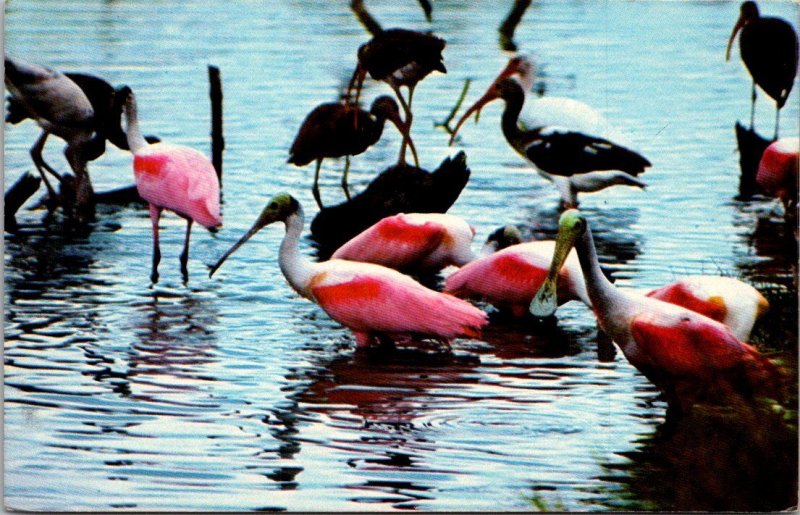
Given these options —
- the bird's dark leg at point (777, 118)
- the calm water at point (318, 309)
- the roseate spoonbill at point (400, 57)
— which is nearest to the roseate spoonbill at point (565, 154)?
the calm water at point (318, 309)

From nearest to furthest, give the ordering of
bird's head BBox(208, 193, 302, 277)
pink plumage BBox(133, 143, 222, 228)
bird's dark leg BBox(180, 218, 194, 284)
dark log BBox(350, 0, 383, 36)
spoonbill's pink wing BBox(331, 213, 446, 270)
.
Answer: dark log BBox(350, 0, 383, 36)
bird's head BBox(208, 193, 302, 277)
spoonbill's pink wing BBox(331, 213, 446, 270)
pink plumage BBox(133, 143, 222, 228)
bird's dark leg BBox(180, 218, 194, 284)

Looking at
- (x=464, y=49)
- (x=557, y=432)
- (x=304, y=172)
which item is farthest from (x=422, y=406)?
(x=304, y=172)

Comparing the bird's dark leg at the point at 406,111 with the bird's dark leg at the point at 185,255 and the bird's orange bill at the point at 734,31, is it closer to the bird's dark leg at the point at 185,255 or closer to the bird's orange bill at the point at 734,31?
the bird's dark leg at the point at 185,255

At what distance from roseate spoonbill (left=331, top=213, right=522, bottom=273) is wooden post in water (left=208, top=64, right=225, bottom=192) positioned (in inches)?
32.0

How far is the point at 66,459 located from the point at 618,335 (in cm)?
163

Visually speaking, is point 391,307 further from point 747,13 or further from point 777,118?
point 747,13

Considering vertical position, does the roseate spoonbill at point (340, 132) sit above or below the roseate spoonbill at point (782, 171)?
below

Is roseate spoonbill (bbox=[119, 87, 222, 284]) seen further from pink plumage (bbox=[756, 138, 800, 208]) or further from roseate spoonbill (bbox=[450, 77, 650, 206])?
pink plumage (bbox=[756, 138, 800, 208])

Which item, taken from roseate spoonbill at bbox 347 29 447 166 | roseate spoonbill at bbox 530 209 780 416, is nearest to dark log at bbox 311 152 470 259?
roseate spoonbill at bbox 347 29 447 166

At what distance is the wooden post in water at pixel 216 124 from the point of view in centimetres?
691

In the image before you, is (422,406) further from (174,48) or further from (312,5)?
(174,48)

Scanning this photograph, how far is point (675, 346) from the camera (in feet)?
15.3

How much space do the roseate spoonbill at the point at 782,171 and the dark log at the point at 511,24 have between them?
91 cm

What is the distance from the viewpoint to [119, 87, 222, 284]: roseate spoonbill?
21.0 ft
